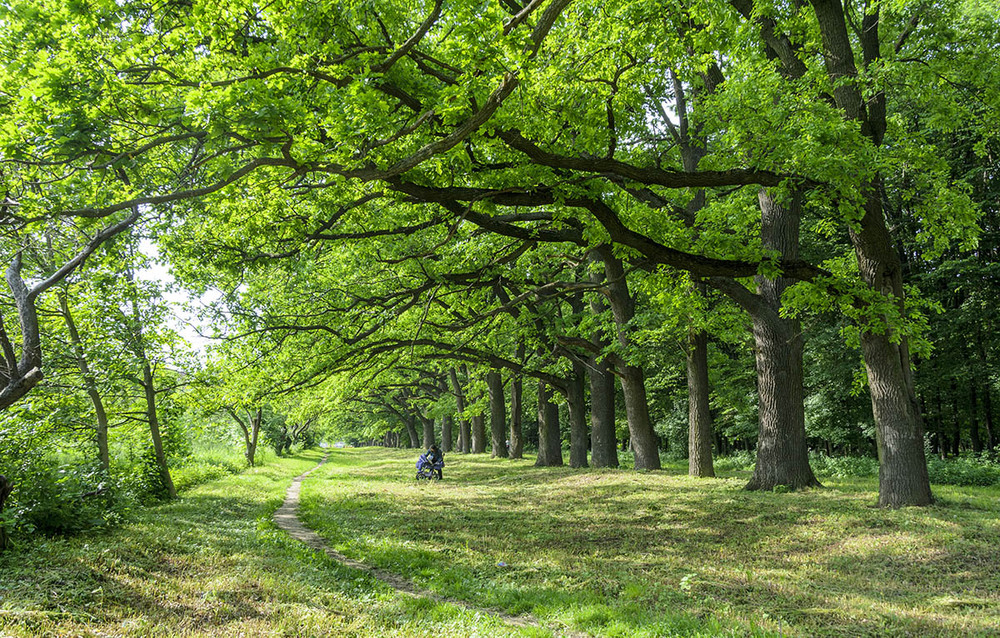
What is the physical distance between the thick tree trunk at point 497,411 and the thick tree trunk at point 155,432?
17.1m

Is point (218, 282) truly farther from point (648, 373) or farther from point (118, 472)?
point (648, 373)

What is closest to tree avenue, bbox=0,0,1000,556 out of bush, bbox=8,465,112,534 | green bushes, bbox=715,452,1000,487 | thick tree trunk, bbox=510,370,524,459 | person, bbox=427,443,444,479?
bush, bbox=8,465,112,534

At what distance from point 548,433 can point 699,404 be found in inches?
382

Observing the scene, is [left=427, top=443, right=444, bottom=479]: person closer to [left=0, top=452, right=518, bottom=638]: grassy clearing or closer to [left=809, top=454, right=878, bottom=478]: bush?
[left=0, top=452, right=518, bottom=638]: grassy clearing

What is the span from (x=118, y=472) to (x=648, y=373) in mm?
24727

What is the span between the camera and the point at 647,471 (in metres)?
18.2

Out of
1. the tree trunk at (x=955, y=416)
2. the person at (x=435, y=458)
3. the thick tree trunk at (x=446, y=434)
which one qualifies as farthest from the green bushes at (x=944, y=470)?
the thick tree trunk at (x=446, y=434)

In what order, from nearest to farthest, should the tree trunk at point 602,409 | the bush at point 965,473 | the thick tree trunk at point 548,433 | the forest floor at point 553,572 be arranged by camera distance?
A: the forest floor at point 553,572
the bush at point 965,473
the tree trunk at point 602,409
the thick tree trunk at point 548,433

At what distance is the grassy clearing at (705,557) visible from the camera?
5.61 m

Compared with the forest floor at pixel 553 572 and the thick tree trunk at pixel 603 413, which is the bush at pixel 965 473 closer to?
the forest floor at pixel 553 572

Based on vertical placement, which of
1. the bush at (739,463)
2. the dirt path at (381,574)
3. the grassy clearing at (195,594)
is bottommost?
the bush at (739,463)

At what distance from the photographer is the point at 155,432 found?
1450 cm

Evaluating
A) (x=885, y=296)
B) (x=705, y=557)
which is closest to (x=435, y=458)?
(x=705, y=557)

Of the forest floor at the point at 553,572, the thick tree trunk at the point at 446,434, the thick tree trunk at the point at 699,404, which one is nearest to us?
the forest floor at the point at 553,572
